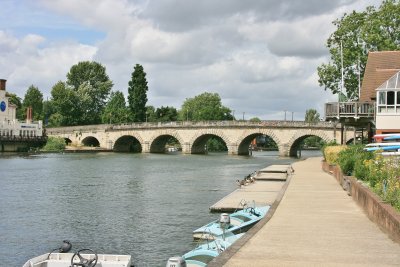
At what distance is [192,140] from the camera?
97875mm

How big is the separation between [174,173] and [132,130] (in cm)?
5434

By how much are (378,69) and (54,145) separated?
224 feet

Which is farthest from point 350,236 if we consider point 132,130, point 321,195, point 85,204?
point 132,130

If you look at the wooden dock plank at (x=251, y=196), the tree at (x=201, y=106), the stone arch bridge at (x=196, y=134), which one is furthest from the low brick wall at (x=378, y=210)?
the tree at (x=201, y=106)

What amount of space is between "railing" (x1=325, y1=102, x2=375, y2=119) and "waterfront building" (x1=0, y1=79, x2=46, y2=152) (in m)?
63.4

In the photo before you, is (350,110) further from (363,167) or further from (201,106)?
(201,106)

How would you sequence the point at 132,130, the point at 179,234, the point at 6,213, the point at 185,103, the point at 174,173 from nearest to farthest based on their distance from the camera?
1. the point at 179,234
2. the point at 6,213
3. the point at 174,173
4. the point at 132,130
5. the point at 185,103

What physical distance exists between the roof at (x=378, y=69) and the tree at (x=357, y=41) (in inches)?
301

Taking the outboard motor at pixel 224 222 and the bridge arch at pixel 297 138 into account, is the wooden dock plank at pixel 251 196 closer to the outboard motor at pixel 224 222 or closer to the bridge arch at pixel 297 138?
the outboard motor at pixel 224 222

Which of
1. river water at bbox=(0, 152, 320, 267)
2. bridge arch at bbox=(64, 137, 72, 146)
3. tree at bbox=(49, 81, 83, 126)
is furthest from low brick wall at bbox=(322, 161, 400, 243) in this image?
tree at bbox=(49, 81, 83, 126)

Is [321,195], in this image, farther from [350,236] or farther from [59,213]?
[59,213]

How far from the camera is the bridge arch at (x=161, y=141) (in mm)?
99931

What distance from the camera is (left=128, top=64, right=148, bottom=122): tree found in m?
112

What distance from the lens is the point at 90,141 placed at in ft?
384
